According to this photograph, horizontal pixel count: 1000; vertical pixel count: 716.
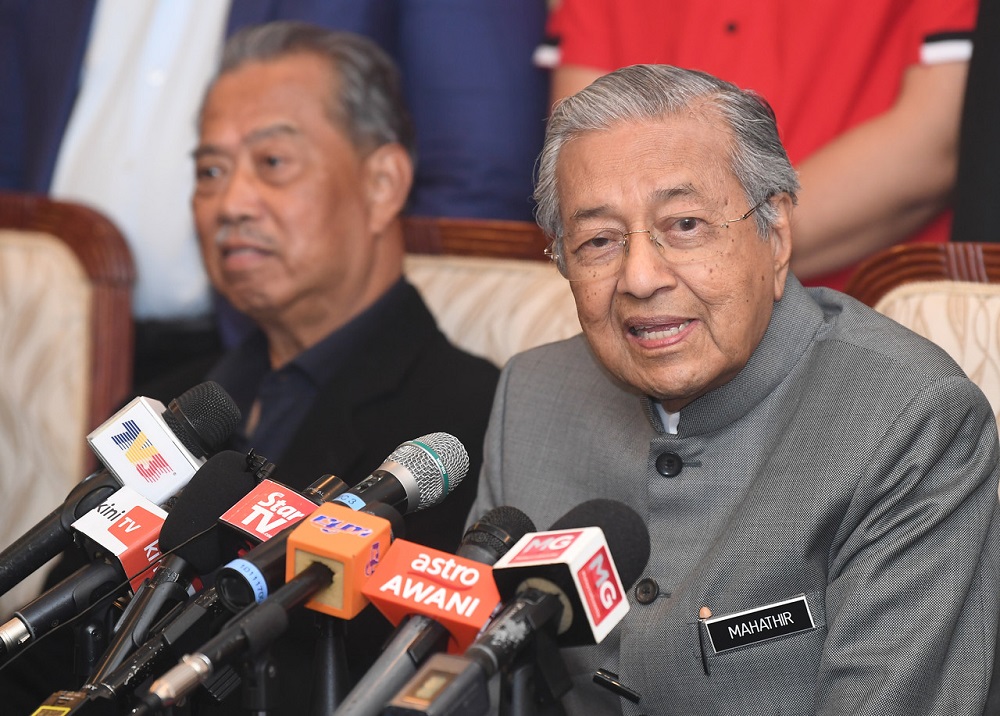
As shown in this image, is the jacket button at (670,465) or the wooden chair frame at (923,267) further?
the wooden chair frame at (923,267)

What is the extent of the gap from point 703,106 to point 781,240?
0.26 m

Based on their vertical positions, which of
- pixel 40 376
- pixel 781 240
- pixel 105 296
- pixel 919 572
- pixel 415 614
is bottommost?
pixel 40 376

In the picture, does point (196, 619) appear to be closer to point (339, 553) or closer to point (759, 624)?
point (339, 553)

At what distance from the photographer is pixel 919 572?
162cm

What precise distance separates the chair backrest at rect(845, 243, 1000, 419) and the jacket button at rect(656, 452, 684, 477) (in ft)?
2.21

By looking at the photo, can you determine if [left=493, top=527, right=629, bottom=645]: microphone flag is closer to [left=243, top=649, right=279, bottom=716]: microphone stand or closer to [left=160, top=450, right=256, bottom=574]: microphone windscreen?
[left=243, top=649, right=279, bottom=716]: microphone stand

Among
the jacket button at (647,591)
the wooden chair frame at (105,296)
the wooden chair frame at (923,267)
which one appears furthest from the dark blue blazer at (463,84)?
the jacket button at (647,591)

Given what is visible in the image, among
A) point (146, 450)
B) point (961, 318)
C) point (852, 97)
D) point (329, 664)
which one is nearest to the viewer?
point (329, 664)

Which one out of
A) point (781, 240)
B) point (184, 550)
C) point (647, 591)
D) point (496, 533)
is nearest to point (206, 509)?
point (184, 550)

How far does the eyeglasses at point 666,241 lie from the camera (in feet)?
6.03

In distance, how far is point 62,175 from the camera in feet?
11.9

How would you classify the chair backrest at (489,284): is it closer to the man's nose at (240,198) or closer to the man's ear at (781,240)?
the man's nose at (240,198)

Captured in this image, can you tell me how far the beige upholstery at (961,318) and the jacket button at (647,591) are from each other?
79cm

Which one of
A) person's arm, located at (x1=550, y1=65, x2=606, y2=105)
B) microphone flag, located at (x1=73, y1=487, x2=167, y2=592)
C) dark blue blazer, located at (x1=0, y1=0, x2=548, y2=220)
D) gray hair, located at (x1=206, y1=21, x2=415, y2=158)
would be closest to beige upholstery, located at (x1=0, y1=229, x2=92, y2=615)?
gray hair, located at (x1=206, y1=21, x2=415, y2=158)
